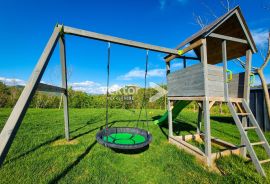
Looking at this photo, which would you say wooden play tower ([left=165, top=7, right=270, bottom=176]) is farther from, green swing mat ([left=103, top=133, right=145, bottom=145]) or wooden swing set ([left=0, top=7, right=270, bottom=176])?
green swing mat ([left=103, top=133, right=145, bottom=145])

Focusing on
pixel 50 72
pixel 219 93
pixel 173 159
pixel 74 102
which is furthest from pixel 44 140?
pixel 50 72

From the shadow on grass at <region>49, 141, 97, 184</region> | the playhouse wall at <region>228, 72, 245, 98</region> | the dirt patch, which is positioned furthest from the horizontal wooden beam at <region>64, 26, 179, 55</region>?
the dirt patch

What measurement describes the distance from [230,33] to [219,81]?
1816 mm

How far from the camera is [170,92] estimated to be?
6.34 m

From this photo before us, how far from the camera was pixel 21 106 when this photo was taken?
2020 mm

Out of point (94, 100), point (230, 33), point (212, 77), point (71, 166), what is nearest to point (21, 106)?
point (71, 166)

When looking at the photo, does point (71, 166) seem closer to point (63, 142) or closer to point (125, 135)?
point (63, 142)

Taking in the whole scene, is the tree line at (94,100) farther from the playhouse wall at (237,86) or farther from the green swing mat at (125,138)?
the playhouse wall at (237,86)

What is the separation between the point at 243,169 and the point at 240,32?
3.93 meters

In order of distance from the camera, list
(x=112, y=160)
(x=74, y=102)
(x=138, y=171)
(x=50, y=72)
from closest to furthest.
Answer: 1. (x=138, y=171)
2. (x=112, y=160)
3. (x=74, y=102)
4. (x=50, y=72)

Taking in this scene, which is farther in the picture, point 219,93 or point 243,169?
point 219,93

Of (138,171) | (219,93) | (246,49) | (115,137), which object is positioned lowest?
(138,171)

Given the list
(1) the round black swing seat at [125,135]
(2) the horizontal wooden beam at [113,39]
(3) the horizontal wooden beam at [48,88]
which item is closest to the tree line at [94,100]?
(1) the round black swing seat at [125,135]

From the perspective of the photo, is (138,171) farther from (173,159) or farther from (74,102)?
(74,102)
